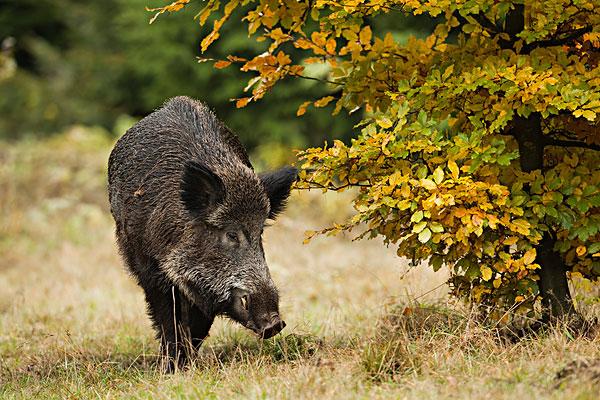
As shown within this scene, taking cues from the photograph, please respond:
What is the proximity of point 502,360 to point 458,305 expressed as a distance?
1.23 metres

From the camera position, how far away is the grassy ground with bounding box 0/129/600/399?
169 inches

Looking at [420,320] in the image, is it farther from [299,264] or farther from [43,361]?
[299,264]

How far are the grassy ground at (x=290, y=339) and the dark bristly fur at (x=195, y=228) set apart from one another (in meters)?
0.31

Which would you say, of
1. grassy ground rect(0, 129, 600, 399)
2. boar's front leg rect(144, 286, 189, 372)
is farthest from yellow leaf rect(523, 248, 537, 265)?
boar's front leg rect(144, 286, 189, 372)

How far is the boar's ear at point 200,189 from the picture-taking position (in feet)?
18.7

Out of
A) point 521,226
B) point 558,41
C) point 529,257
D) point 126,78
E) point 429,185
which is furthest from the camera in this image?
point 126,78

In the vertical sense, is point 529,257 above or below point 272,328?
above

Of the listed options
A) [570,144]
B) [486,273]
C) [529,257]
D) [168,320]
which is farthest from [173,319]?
[570,144]

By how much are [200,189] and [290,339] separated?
117 centimetres

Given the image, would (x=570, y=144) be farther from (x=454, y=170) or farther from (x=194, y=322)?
(x=194, y=322)

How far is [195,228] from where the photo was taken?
5.85 m

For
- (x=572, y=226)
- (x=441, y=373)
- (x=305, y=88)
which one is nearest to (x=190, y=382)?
(x=441, y=373)

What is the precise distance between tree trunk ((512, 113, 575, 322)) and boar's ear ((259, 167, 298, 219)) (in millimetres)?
1595

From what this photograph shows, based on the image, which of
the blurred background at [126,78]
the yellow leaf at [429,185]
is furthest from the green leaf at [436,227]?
the blurred background at [126,78]
